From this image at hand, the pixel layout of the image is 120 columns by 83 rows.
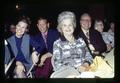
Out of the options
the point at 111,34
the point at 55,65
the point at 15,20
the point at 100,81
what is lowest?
the point at 100,81

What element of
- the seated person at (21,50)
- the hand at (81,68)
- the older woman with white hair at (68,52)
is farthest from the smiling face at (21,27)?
the hand at (81,68)

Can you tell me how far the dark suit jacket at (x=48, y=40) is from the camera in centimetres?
391

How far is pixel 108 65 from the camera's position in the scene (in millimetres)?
3934

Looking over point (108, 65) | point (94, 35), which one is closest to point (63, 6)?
point (94, 35)

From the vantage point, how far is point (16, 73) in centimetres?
391

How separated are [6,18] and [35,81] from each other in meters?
0.83

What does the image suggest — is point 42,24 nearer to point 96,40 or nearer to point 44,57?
point 44,57

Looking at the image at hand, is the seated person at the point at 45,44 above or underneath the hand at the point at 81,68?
above

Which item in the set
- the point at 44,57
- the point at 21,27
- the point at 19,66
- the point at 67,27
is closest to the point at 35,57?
the point at 44,57

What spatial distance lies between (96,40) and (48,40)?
1.90ft

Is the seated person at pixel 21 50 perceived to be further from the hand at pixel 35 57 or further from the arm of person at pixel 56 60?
the arm of person at pixel 56 60

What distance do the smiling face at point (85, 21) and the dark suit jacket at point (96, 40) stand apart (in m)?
0.06

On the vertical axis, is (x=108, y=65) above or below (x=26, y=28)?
below

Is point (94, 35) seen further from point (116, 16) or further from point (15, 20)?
point (15, 20)
